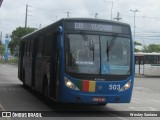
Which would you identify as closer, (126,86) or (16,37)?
(126,86)

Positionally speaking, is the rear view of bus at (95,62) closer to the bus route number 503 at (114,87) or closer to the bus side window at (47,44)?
the bus route number 503 at (114,87)

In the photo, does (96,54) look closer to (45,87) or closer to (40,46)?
(45,87)

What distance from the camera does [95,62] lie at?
13.5 metres

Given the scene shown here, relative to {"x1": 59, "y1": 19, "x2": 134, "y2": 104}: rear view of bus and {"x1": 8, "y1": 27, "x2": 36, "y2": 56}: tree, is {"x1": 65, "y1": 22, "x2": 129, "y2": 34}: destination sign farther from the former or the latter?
{"x1": 8, "y1": 27, "x2": 36, "y2": 56}: tree

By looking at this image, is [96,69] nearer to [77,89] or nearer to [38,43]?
[77,89]

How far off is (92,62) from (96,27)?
1.25 metres

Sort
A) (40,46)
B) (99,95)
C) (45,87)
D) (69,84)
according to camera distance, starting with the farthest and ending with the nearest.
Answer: (40,46)
(45,87)
(99,95)
(69,84)

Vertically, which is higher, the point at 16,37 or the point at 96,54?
the point at 16,37

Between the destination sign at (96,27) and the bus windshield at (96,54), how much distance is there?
0.78 ft

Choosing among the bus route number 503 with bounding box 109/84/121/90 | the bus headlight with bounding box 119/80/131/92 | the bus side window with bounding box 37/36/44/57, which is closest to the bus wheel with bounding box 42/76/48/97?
the bus side window with bounding box 37/36/44/57

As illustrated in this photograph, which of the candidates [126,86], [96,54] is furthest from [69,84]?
[126,86]

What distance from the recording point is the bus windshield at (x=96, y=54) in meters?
13.5

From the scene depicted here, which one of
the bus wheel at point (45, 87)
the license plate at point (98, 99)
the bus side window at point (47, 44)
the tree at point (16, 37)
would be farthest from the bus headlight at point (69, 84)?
the tree at point (16, 37)

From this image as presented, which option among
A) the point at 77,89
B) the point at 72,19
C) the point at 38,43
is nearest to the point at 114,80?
the point at 77,89
